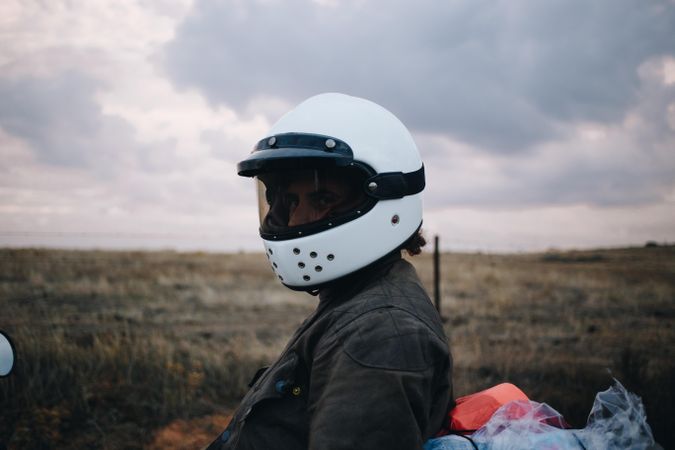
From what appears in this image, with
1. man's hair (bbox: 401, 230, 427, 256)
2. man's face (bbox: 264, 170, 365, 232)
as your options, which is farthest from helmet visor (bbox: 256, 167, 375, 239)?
man's hair (bbox: 401, 230, 427, 256)

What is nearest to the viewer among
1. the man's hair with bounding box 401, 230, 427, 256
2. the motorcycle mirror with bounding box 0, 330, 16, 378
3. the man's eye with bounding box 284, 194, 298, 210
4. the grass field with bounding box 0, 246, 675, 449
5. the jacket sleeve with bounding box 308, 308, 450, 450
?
the jacket sleeve with bounding box 308, 308, 450, 450

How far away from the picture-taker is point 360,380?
1.38 meters

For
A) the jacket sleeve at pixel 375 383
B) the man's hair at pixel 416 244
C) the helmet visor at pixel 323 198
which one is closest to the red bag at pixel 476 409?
the jacket sleeve at pixel 375 383

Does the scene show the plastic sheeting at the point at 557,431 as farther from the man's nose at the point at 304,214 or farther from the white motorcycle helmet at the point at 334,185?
the man's nose at the point at 304,214

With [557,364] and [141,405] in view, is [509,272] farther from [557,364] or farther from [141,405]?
[141,405]

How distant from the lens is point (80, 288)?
1409 cm

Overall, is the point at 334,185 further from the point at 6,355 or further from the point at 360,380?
the point at 6,355

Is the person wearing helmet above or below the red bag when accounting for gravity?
above

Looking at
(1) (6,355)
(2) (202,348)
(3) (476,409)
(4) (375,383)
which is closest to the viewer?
(4) (375,383)

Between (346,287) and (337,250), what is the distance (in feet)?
0.64

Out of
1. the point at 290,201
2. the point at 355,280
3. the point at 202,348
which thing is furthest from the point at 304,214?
the point at 202,348

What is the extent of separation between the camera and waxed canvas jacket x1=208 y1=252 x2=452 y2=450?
1.36 m

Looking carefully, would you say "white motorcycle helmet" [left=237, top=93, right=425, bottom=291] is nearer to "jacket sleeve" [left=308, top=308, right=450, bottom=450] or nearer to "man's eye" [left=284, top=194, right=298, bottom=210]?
"man's eye" [left=284, top=194, right=298, bottom=210]

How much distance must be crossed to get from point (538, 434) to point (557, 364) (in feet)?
18.8
